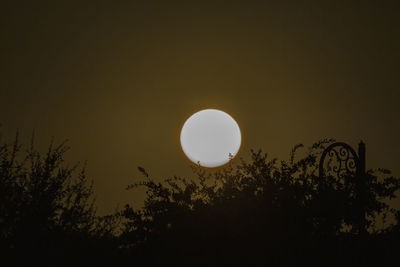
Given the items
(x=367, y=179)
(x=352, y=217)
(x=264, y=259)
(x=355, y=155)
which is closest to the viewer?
(x=264, y=259)

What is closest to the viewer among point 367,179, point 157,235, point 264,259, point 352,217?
point 264,259

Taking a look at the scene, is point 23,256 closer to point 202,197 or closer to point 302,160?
point 202,197

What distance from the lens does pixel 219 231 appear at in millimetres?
5320

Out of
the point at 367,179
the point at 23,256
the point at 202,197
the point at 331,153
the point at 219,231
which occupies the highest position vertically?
the point at 331,153

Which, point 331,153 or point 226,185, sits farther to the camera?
point 331,153

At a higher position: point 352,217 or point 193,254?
point 352,217

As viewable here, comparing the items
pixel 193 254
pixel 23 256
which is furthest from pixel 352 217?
pixel 23 256

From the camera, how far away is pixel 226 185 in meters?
6.22

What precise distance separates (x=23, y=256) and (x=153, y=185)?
172cm

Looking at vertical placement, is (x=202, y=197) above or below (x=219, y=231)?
above

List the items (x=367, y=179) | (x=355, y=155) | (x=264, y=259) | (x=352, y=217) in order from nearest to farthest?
(x=264, y=259), (x=352, y=217), (x=367, y=179), (x=355, y=155)

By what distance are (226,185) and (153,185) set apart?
91 cm

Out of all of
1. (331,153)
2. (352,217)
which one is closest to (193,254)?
(352,217)

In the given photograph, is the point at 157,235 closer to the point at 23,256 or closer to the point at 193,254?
the point at 193,254
